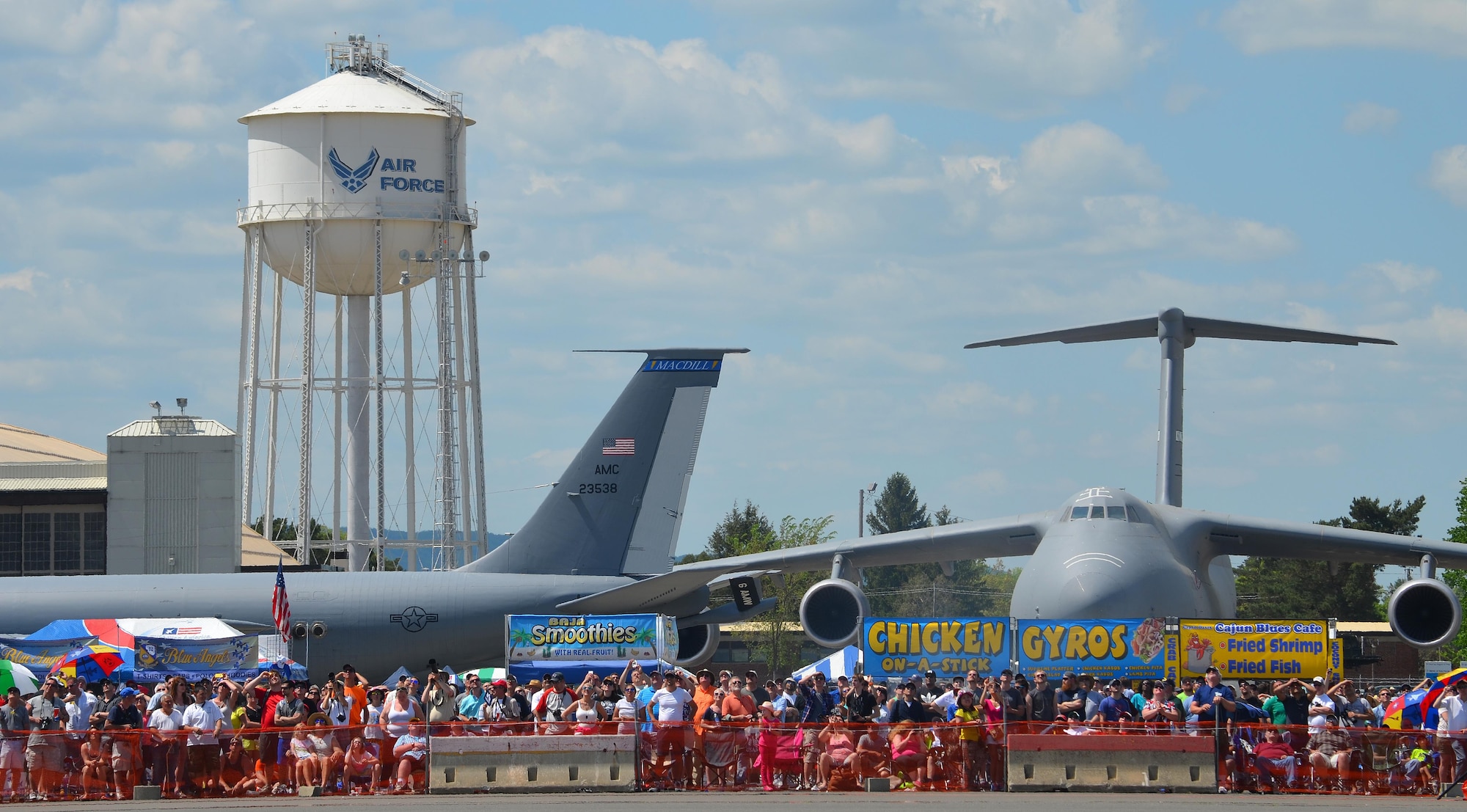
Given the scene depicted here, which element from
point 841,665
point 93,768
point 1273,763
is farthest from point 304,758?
point 841,665

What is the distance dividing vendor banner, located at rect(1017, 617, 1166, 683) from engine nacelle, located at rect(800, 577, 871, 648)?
560 cm

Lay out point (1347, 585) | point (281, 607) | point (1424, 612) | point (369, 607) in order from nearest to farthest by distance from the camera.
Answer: point (1424, 612) < point (281, 607) < point (369, 607) < point (1347, 585)

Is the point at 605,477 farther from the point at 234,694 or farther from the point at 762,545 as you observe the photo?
the point at 762,545

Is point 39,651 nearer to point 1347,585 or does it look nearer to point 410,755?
point 410,755

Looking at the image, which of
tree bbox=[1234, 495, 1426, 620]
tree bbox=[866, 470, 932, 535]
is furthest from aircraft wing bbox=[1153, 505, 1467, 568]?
tree bbox=[866, 470, 932, 535]

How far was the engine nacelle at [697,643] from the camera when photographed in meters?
28.8

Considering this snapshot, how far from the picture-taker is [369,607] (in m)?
29.3

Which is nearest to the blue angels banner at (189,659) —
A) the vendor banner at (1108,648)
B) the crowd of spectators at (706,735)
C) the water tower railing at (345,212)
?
the crowd of spectators at (706,735)

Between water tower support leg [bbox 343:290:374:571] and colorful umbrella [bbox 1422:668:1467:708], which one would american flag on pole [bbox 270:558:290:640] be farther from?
water tower support leg [bbox 343:290:374:571]

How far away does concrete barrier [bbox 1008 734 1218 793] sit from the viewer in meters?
17.9

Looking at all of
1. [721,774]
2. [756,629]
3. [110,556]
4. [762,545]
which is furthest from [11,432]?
[721,774]

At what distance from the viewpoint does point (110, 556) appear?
43.0 meters

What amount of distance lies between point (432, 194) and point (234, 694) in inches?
1124

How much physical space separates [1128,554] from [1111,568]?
23.5 inches
